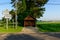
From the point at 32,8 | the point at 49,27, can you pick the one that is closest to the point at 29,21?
the point at 49,27

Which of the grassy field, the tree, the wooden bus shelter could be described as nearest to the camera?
the grassy field

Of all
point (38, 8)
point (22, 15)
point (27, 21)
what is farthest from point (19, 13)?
point (27, 21)

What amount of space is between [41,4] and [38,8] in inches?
80.6

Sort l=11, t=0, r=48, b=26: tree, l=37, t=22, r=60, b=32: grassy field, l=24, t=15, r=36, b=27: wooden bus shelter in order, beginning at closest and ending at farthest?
l=37, t=22, r=60, b=32: grassy field < l=24, t=15, r=36, b=27: wooden bus shelter < l=11, t=0, r=48, b=26: tree

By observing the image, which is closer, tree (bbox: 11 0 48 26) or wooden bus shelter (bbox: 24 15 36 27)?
wooden bus shelter (bbox: 24 15 36 27)

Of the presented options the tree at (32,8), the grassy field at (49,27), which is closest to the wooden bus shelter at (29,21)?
the grassy field at (49,27)

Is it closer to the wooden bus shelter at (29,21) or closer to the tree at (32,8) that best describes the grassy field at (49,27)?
the wooden bus shelter at (29,21)

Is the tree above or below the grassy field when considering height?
above

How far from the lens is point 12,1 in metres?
68.9

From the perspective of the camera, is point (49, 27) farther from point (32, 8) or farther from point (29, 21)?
point (32, 8)

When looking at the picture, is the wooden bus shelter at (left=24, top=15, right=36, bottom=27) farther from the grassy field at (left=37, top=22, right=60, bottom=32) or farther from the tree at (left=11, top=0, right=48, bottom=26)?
the tree at (left=11, top=0, right=48, bottom=26)

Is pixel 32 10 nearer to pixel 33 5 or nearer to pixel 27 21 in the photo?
pixel 33 5

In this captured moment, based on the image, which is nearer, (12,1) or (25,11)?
(25,11)

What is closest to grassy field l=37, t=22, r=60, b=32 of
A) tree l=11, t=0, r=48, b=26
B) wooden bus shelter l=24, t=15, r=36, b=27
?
wooden bus shelter l=24, t=15, r=36, b=27
